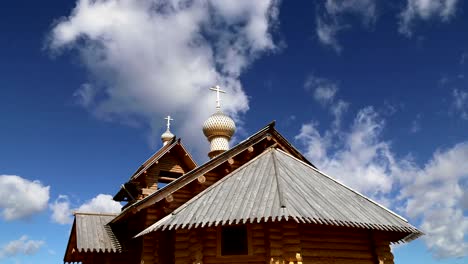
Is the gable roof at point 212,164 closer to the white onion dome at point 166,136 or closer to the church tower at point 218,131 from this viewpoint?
the church tower at point 218,131

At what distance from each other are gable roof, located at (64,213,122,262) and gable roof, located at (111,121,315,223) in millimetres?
1310

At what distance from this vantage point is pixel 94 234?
1588 centimetres

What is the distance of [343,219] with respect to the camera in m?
10.7

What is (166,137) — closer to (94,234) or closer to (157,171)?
(157,171)

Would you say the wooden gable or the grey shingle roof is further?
the wooden gable

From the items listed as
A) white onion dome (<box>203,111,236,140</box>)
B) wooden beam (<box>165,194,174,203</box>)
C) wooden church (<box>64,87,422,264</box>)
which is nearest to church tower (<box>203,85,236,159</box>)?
white onion dome (<box>203,111,236,140</box>)

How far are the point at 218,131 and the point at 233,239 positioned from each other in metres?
7.31

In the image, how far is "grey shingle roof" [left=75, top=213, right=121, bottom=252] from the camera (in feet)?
48.9

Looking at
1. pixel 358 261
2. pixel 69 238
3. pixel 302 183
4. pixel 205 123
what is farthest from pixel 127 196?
pixel 358 261

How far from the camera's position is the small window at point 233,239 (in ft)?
38.9

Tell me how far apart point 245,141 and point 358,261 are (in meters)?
5.27

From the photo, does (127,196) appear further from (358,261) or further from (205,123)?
(358,261)

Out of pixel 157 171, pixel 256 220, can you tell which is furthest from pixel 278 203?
pixel 157 171

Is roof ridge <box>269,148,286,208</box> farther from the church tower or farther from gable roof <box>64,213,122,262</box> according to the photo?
gable roof <box>64,213,122,262</box>
